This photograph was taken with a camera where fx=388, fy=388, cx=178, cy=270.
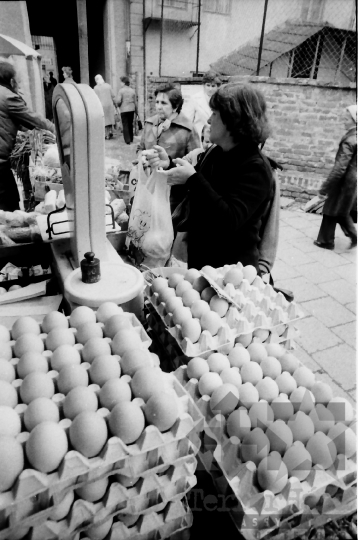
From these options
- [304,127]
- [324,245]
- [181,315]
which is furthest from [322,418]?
[304,127]

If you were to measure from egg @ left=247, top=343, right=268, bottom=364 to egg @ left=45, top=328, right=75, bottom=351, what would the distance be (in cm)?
67

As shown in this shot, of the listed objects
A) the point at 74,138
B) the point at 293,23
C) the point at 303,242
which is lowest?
the point at 303,242

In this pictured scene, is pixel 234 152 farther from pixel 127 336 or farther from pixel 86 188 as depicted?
pixel 127 336

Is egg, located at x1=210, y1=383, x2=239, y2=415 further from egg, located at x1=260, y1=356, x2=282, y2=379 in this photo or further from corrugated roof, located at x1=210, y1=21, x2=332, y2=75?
corrugated roof, located at x1=210, y1=21, x2=332, y2=75

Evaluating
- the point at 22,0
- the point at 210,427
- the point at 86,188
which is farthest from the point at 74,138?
the point at 22,0

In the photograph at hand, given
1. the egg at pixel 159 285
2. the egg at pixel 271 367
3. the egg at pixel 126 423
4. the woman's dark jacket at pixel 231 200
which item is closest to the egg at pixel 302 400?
the egg at pixel 271 367

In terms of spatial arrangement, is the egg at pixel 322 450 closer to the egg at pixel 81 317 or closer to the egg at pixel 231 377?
the egg at pixel 231 377

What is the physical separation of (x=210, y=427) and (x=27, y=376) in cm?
58

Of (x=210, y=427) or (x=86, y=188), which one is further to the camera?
A: (x=86, y=188)

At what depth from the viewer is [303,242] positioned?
227 inches

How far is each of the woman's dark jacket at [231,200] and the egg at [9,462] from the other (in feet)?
4.59

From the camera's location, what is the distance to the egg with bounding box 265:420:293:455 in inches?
45.4

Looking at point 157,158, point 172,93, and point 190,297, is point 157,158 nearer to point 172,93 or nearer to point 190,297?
A: point 190,297

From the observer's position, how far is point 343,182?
17.6ft
